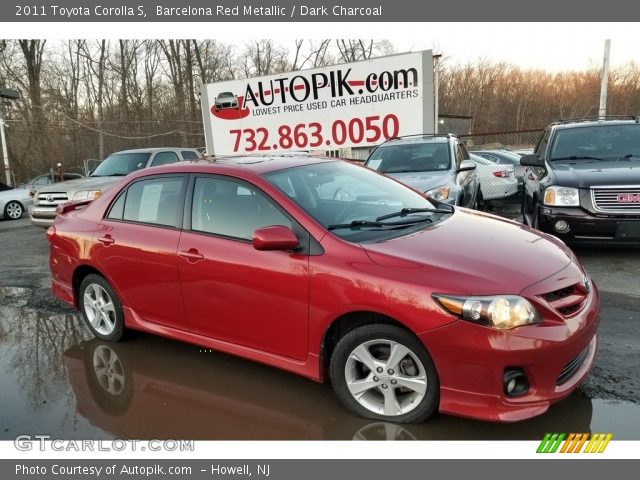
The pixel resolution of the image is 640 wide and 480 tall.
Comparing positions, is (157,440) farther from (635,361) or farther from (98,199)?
(635,361)

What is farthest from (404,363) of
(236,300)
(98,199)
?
(98,199)

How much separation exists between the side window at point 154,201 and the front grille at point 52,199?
19.3 ft

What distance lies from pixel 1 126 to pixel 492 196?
20393 millimetres

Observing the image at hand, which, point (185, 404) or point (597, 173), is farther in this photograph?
point (597, 173)

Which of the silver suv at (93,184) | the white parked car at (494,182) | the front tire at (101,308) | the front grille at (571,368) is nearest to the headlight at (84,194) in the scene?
the silver suv at (93,184)

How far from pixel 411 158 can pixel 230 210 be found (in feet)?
17.2

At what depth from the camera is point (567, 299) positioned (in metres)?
2.89

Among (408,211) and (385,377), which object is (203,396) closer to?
(385,377)

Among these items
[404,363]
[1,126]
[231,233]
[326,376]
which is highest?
[1,126]

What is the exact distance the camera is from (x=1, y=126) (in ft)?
70.4

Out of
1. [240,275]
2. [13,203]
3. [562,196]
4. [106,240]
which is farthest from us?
[13,203]

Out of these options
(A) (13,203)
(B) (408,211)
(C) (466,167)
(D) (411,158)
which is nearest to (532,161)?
(C) (466,167)

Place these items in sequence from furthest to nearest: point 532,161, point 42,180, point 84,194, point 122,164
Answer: point 42,180 → point 122,164 → point 84,194 → point 532,161

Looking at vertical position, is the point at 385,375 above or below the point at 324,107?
below
